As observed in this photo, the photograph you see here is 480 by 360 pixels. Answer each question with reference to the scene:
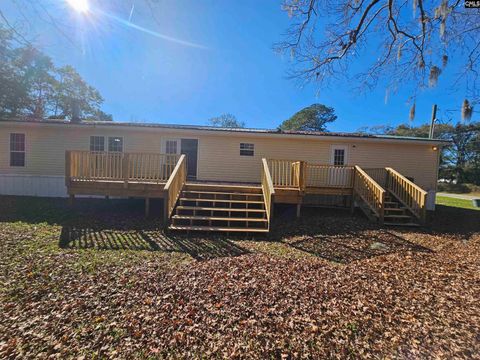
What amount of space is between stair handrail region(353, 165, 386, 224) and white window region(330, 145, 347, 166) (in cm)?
220

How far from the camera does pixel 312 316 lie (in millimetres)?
2930

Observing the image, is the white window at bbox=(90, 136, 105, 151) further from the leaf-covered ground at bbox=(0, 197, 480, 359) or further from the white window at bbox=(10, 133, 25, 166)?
the leaf-covered ground at bbox=(0, 197, 480, 359)

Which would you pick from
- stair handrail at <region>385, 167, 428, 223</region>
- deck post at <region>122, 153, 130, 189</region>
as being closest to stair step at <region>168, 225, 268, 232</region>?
deck post at <region>122, 153, 130, 189</region>

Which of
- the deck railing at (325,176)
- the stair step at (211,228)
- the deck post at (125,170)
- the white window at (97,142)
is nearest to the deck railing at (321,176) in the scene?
the deck railing at (325,176)

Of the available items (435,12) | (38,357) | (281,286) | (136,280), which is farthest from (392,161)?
(38,357)

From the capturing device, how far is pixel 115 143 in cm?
1064

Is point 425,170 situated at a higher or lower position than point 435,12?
lower

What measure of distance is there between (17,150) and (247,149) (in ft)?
33.9

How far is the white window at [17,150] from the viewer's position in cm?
1053

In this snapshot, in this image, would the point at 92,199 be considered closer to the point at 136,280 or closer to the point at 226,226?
the point at 226,226

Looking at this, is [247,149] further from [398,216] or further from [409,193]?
[409,193]

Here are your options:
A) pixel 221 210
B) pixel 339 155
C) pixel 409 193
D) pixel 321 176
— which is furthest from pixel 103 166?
pixel 409 193

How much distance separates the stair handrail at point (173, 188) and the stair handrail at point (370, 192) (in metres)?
6.38

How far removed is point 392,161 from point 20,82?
102 feet
